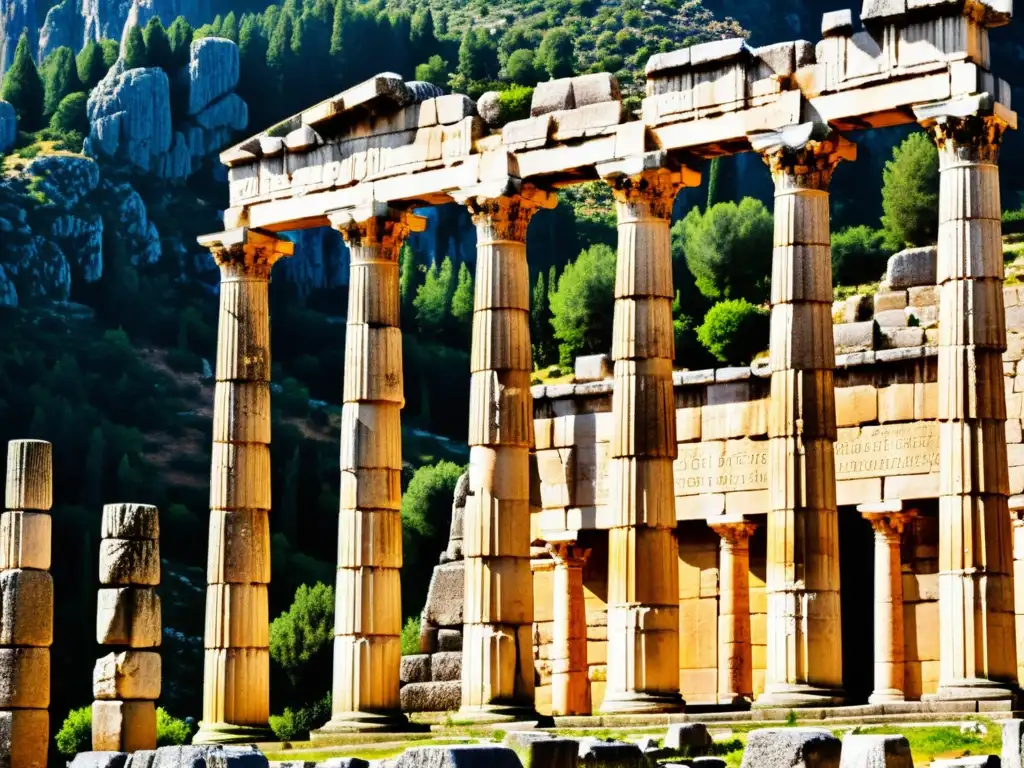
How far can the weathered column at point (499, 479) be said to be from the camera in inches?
1631

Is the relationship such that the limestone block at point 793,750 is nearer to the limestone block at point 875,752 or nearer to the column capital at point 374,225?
the limestone block at point 875,752

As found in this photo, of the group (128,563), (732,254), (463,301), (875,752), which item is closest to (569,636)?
(128,563)

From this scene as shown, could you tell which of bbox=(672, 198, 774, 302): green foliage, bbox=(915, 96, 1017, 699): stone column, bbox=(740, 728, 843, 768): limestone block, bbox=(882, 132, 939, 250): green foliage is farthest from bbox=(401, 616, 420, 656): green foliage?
bbox=(740, 728, 843, 768): limestone block

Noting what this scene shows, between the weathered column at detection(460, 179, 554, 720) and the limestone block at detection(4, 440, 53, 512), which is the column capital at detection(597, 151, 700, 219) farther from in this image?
the limestone block at detection(4, 440, 53, 512)

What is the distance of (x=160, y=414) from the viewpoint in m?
132

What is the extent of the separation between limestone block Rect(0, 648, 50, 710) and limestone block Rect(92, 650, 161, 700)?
1015mm

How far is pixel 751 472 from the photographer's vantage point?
45438 millimetres

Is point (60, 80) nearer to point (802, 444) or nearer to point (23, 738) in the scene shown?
point (23, 738)

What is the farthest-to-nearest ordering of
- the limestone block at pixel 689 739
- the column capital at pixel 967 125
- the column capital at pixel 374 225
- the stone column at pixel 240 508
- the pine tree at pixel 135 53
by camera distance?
the pine tree at pixel 135 53 < the stone column at pixel 240 508 < the column capital at pixel 374 225 < the column capital at pixel 967 125 < the limestone block at pixel 689 739

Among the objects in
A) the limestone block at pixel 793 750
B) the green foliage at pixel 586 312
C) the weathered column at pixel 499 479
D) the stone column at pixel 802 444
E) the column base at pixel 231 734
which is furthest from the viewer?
the green foliage at pixel 586 312

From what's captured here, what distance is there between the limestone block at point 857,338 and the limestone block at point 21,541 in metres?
17.5

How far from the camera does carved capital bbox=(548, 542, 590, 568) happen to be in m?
47.8

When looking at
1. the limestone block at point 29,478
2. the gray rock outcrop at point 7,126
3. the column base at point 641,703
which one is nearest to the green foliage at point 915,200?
the column base at point 641,703

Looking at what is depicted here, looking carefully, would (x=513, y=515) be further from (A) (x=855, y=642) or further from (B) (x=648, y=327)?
(A) (x=855, y=642)
